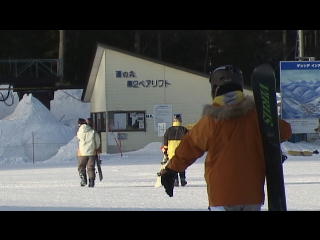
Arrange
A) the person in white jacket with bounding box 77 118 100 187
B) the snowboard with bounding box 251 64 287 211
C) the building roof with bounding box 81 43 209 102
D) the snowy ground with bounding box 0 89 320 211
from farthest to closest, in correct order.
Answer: the building roof with bounding box 81 43 209 102 → the person in white jacket with bounding box 77 118 100 187 → the snowy ground with bounding box 0 89 320 211 → the snowboard with bounding box 251 64 287 211

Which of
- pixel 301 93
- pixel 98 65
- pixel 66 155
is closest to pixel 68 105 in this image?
pixel 98 65

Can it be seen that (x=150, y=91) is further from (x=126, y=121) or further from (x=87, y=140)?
(x=87, y=140)

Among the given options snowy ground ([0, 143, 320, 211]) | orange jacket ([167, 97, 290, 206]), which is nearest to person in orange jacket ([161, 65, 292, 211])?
orange jacket ([167, 97, 290, 206])

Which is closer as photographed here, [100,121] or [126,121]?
[126,121]

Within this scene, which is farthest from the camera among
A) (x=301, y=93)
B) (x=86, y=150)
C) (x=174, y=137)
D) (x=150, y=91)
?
(x=150, y=91)

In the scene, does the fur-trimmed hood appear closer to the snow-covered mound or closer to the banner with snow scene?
the snow-covered mound

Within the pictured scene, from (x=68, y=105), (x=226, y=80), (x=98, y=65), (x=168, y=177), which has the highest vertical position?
(x=98, y=65)

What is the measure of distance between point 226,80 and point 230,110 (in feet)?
0.80

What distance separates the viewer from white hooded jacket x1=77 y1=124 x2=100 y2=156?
55.3 ft

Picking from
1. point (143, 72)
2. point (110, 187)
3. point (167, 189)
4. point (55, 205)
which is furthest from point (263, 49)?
point (167, 189)

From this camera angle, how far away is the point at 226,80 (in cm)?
496

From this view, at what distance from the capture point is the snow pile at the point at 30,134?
3262 cm

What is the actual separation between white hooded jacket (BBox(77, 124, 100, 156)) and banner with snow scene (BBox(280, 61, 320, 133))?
592 inches

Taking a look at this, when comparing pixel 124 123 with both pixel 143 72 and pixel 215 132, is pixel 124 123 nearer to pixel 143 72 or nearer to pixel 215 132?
pixel 143 72
